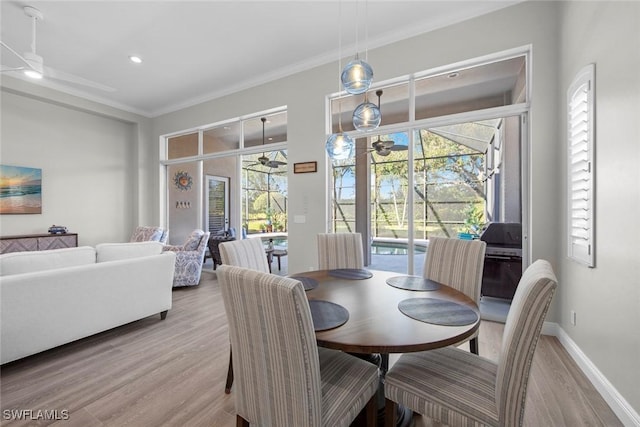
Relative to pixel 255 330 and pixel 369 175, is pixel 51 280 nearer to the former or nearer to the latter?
pixel 255 330

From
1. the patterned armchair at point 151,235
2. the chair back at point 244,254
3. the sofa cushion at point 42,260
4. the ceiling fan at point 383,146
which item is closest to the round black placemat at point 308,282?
the chair back at point 244,254

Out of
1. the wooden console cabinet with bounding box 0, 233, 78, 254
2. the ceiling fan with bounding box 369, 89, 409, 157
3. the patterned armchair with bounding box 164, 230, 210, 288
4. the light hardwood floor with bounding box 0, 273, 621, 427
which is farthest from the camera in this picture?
the patterned armchair with bounding box 164, 230, 210, 288

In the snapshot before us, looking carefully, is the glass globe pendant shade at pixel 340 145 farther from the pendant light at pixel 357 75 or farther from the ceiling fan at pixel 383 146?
the ceiling fan at pixel 383 146

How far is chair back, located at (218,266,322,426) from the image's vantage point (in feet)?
3.16

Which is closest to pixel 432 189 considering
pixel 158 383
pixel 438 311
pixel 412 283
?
pixel 412 283

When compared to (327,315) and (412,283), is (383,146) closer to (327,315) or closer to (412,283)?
(412,283)

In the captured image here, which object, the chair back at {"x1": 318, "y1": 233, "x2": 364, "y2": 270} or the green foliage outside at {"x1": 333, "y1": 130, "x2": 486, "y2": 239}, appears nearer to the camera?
the chair back at {"x1": 318, "y1": 233, "x2": 364, "y2": 270}

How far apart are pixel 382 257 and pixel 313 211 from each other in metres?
1.24

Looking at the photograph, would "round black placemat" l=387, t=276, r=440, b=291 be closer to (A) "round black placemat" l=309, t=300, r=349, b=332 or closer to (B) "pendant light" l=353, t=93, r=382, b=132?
(A) "round black placemat" l=309, t=300, r=349, b=332

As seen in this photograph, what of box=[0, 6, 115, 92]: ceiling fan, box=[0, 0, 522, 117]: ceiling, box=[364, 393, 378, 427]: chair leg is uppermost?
box=[0, 0, 522, 117]: ceiling

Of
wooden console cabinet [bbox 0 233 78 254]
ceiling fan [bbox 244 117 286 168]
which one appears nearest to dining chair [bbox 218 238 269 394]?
ceiling fan [bbox 244 117 286 168]

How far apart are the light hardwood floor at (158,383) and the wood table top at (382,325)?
0.77 meters

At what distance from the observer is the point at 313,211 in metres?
4.13

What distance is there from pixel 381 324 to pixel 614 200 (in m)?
1.76
